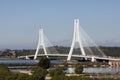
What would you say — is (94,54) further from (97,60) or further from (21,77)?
(21,77)

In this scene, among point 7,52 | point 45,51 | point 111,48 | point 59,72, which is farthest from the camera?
point 7,52

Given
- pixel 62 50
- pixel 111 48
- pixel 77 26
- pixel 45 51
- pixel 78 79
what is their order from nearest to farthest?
pixel 78 79 < pixel 77 26 < pixel 45 51 < pixel 62 50 < pixel 111 48

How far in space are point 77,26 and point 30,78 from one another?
29.8 metres

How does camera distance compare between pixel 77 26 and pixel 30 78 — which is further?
pixel 77 26

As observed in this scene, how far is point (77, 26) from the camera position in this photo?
53.7 m

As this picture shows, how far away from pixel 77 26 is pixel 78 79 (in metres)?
31.0

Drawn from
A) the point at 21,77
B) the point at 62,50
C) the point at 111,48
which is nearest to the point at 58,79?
the point at 21,77

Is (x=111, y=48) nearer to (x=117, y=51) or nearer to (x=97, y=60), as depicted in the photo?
(x=117, y=51)

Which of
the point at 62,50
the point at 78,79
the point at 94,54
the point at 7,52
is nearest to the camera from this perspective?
the point at 78,79

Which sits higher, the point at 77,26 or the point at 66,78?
the point at 77,26

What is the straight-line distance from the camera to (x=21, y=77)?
80.4 ft

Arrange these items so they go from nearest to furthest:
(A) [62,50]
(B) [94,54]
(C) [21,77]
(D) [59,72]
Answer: (C) [21,77] < (D) [59,72] < (B) [94,54] < (A) [62,50]

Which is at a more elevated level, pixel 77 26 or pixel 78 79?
pixel 77 26

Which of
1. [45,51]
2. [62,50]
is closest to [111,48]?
[62,50]
